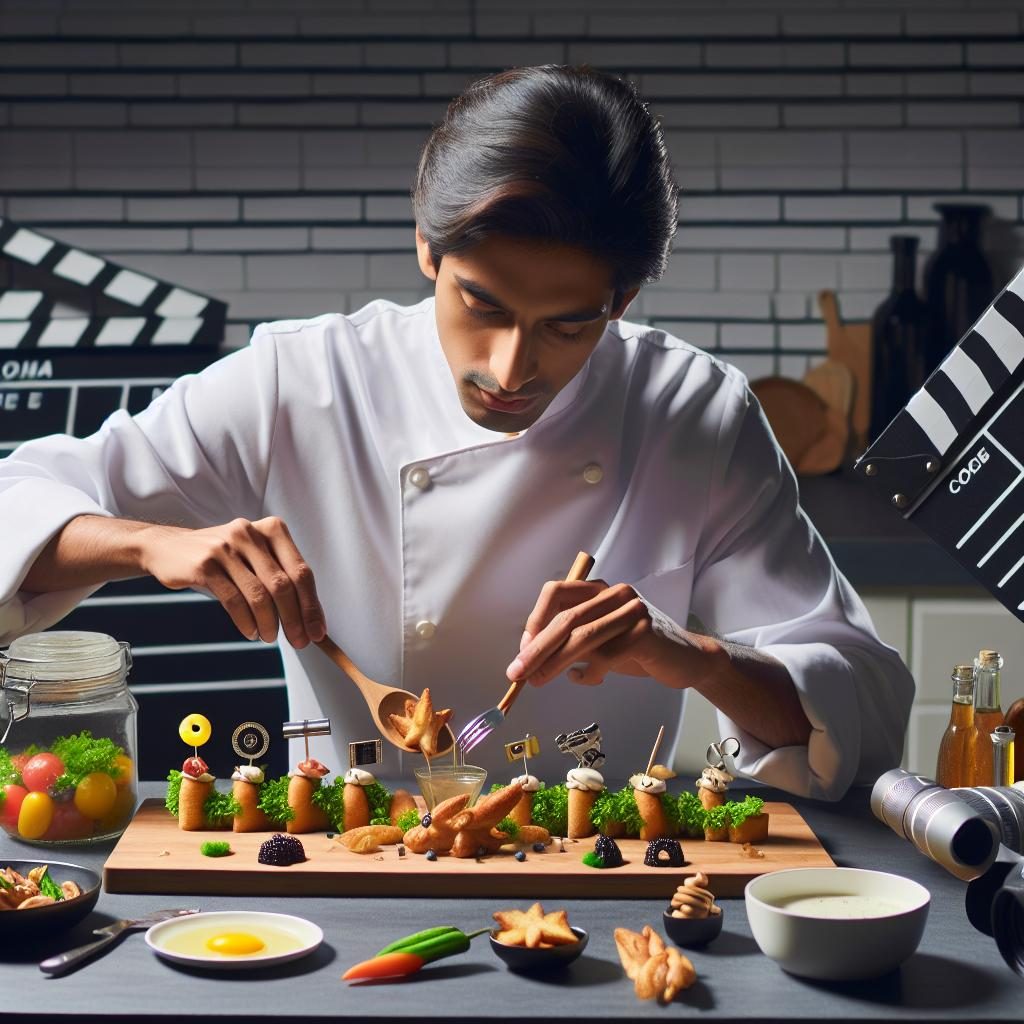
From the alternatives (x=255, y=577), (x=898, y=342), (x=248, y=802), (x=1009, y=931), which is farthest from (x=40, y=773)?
(x=898, y=342)

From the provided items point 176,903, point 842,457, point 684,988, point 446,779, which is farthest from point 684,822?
point 842,457

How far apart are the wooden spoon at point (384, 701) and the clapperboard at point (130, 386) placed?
2.25 m

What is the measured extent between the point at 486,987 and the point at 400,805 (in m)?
0.57

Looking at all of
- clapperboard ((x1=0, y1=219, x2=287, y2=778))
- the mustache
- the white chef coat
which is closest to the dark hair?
the mustache

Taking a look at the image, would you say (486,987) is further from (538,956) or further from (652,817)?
(652,817)

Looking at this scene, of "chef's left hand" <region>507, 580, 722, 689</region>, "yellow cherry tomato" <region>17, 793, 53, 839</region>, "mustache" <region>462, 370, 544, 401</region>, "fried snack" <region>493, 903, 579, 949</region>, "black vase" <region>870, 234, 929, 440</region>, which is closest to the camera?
"fried snack" <region>493, 903, 579, 949</region>

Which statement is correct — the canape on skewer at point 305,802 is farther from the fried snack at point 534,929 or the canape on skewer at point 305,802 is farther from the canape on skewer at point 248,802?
the fried snack at point 534,929

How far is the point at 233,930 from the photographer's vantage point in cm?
155

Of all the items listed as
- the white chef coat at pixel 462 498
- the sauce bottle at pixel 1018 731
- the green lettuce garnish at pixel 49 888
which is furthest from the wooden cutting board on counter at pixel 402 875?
the white chef coat at pixel 462 498

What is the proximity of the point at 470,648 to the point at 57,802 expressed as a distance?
0.80 meters

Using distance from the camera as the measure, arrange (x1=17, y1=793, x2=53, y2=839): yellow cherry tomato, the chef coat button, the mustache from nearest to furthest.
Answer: (x1=17, y1=793, x2=53, y2=839): yellow cherry tomato → the mustache → the chef coat button

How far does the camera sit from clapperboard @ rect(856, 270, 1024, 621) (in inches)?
74.6

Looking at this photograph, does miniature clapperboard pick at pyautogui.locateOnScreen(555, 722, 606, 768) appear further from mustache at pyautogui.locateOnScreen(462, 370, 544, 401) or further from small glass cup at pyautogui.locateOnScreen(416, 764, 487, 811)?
mustache at pyautogui.locateOnScreen(462, 370, 544, 401)

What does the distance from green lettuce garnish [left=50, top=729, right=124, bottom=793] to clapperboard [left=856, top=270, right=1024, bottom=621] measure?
112cm
